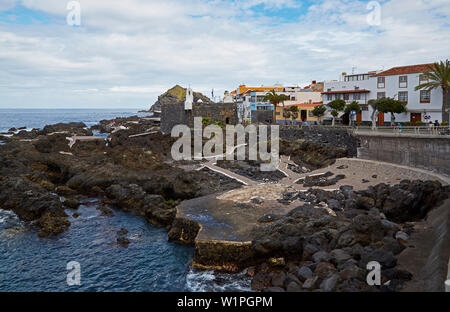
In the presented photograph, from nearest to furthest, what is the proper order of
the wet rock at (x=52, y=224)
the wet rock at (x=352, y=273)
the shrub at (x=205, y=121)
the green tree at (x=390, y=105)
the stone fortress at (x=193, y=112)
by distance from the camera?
the wet rock at (x=352, y=273), the wet rock at (x=52, y=224), the green tree at (x=390, y=105), the shrub at (x=205, y=121), the stone fortress at (x=193, y=112)

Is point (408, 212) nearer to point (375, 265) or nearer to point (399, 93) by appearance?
point (375, 265)

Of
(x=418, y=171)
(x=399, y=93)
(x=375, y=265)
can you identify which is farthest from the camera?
(x=399, y=93)

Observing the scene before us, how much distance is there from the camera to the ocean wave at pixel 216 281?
49.8 feet

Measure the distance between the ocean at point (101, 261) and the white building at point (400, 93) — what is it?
98.8ft

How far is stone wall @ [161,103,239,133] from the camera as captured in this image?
57.5m

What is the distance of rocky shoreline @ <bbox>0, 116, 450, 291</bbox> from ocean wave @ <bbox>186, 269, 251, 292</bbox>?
1.32 feet

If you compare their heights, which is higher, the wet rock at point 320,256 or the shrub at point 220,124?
the shrub at point 220,124

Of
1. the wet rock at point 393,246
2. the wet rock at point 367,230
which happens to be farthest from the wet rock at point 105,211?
the wet rock at point 393,246

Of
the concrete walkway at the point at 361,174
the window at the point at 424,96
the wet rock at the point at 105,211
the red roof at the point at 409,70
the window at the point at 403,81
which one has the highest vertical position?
the red roof at the point at 409,70

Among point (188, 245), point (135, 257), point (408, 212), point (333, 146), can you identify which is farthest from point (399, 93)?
point (135, 257)

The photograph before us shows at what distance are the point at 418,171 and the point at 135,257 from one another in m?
20.6

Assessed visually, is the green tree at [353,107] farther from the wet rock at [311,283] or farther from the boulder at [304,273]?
the wet rock at [311,283]

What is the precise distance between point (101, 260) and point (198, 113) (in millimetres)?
41340

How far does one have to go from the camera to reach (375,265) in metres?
12.7
